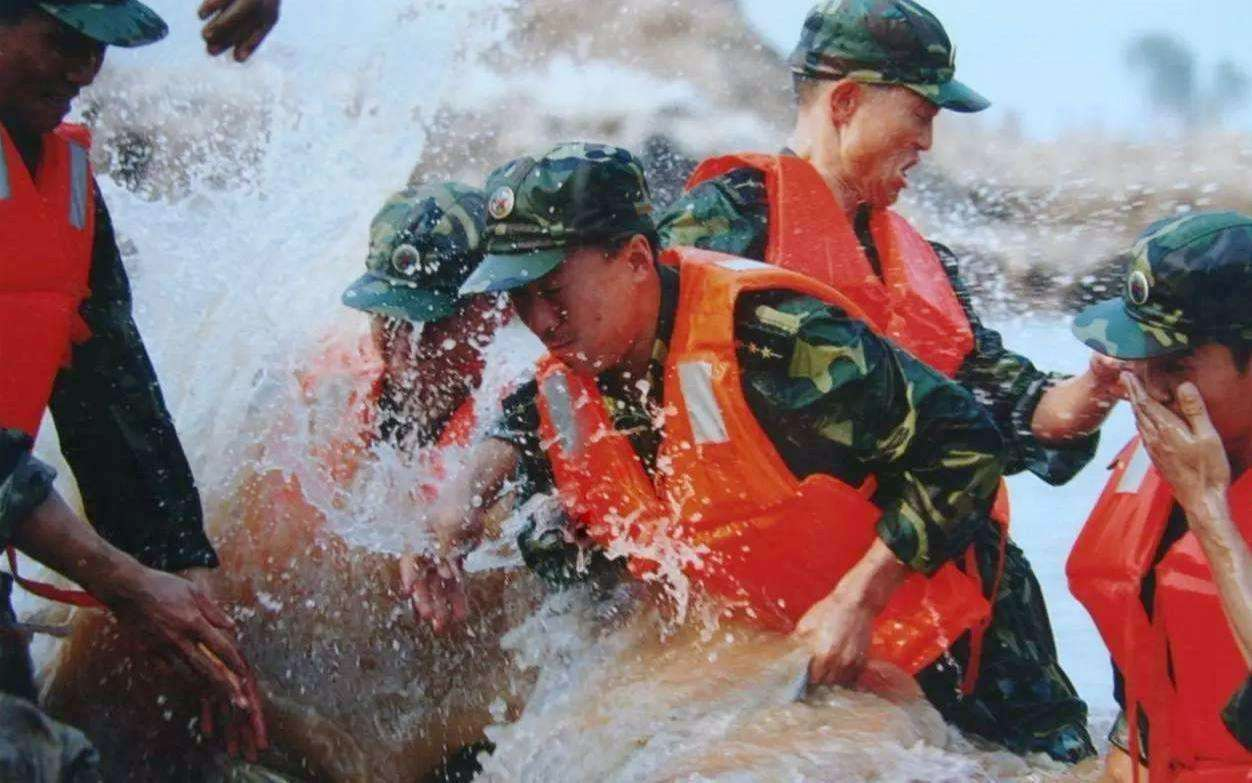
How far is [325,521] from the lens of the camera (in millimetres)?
2850

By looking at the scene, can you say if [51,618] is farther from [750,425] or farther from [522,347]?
[750,425]

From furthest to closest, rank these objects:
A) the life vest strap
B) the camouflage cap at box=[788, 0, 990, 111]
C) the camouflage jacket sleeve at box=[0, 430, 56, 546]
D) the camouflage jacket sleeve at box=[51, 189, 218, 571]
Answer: the camouflage cap at box=[788, 0, 990, 111] < the camouflage jacket sleeve at box=[51, 189, 218, 571] < the life vest strap < the camouflage jacket sleeve at box=[0, 430, 56, 546]

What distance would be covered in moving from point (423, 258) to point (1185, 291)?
141cm

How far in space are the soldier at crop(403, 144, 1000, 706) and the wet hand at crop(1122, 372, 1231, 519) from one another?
10.2 inches

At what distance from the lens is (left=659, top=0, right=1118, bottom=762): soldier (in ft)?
8.34

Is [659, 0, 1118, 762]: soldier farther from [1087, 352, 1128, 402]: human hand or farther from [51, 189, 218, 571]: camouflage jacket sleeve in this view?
[51, 189, 218, 571]: camouflage jacket sleeve

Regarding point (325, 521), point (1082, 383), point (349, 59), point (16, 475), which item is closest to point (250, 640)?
point (325, 521)

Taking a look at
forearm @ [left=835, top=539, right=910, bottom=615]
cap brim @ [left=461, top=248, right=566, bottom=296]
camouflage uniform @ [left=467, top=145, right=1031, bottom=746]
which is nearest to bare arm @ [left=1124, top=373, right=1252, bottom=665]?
camouflage uniform @ [left=467, top=145, right=1031, bottom=746]

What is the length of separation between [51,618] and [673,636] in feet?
3.74

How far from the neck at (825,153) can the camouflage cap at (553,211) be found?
2.29 ft

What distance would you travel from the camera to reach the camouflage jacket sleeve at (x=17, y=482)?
209 cm

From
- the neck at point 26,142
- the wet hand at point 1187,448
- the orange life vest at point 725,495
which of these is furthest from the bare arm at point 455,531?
the wet hand at point 1187,448

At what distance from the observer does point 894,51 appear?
9.07 feet

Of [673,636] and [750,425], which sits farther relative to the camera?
[673,636]
